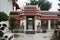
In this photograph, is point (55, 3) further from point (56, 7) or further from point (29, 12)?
point (29, 12)

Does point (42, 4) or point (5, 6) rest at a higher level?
point (42, 4)

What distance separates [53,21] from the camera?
3959 centimetres

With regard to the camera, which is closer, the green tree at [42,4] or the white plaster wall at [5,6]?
the white plaster wall at [5,6]

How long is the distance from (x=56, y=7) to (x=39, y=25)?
37664 mm

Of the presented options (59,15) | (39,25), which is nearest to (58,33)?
(39,25)

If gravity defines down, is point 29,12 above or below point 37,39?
above

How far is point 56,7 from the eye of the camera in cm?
7444

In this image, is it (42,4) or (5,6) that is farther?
(42,4)

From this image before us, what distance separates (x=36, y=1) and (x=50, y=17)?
25.7 meters

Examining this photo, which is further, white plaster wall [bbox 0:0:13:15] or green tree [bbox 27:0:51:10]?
green tree [bbox 27:0:51:10]

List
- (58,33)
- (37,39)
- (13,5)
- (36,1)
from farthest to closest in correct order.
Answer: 1. (36,1)
2. (13,5)
3. (37,39)
4. (58,33)

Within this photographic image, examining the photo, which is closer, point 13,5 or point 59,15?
point 59,15

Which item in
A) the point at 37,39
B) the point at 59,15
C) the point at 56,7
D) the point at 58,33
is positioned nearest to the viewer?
the point at 58,33

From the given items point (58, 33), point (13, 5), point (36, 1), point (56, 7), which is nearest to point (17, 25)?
point (13, 5)
